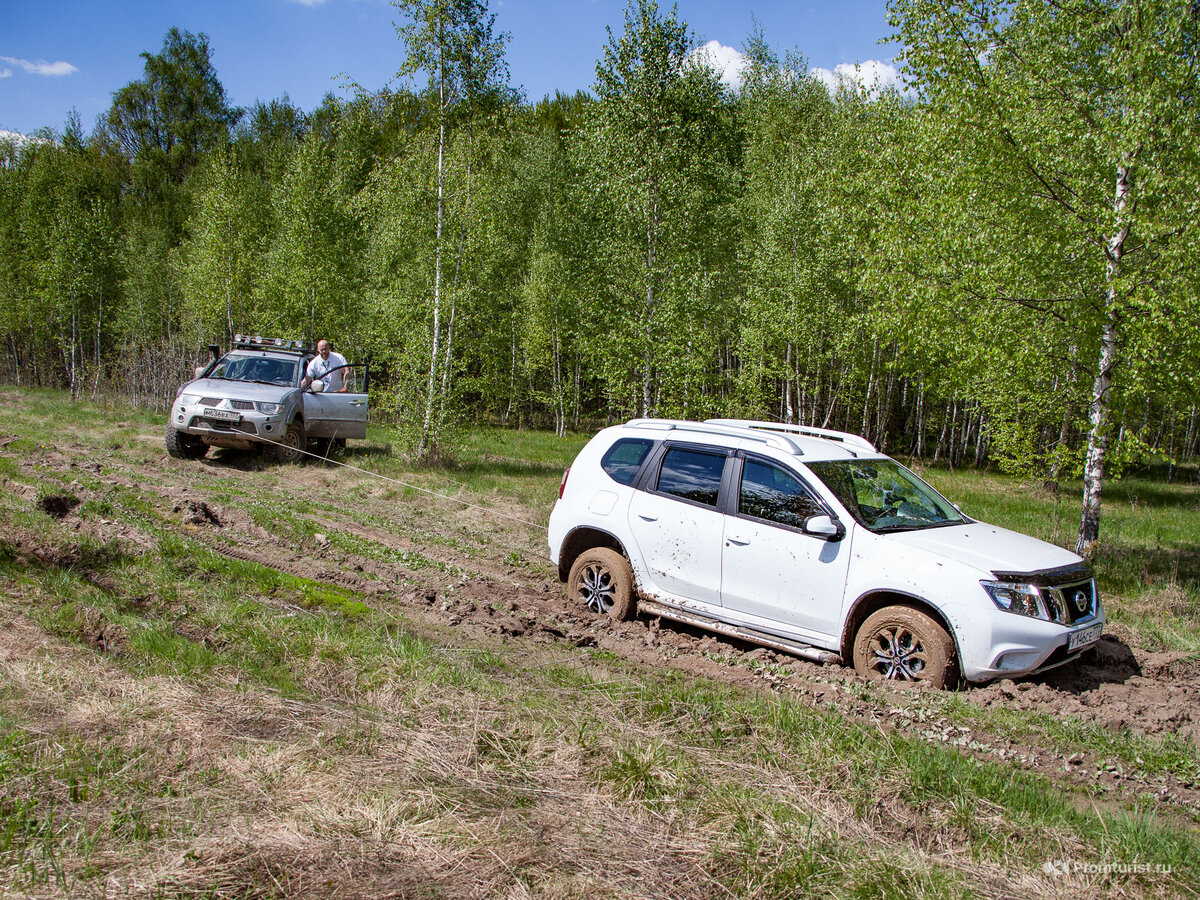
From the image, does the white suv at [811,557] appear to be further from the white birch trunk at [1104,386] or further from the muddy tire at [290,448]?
the muddy tire at [290,448]

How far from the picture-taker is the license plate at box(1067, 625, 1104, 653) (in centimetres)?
539

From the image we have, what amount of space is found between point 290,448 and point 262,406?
98cm

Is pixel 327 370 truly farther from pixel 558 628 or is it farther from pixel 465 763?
pixel 465 763

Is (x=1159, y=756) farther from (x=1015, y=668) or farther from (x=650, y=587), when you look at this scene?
(x=650, y=587)

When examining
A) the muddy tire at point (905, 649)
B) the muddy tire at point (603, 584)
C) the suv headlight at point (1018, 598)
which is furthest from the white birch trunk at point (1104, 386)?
the muddy tire at point (603, 584)

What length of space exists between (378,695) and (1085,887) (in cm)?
370

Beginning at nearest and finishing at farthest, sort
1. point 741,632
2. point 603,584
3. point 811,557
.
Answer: point 811,557
point 741,632
point 603,584

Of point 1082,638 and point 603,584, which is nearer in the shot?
point 1082,638

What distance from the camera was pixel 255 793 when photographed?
3.38 metres

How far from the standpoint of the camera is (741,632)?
6234 millimetres

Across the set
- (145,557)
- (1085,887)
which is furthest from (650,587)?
(145,557)

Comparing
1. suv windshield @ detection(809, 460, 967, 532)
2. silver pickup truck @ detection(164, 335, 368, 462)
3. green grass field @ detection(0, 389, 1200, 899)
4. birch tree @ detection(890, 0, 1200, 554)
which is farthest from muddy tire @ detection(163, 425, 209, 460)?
birch tree @ detection(890, 0, 1200, 554)

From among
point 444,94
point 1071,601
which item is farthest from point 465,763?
point 444,94

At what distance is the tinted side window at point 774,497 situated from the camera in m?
6.08
